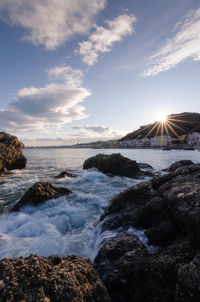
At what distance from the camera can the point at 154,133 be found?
472 ft

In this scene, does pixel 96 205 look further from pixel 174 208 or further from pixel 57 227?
pixel 174 208

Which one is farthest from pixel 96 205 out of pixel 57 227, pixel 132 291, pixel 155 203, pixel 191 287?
pixel 191 287

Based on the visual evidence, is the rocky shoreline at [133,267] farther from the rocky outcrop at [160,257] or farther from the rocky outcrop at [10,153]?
the rocky outcrop at [10,153]

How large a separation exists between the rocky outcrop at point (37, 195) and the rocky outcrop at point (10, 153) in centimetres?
1533

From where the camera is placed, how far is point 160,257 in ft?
9.29

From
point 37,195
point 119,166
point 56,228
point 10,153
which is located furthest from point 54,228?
point 10,153

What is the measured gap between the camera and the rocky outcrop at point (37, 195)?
744 centimetres

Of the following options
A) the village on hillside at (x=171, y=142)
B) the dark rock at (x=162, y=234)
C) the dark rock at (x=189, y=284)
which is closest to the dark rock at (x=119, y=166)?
the dark rock at (x=162, y=234)

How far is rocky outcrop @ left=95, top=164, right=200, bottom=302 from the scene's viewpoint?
2.23 metres

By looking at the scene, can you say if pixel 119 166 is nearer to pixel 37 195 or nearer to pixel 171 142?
pixel 37 195

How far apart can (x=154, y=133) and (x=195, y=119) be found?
3442 centimetres

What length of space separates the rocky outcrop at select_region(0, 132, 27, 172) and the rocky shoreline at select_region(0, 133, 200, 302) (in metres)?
20.9

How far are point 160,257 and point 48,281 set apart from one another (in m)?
2.02

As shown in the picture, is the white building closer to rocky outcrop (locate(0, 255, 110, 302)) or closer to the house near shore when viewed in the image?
the house near shore
